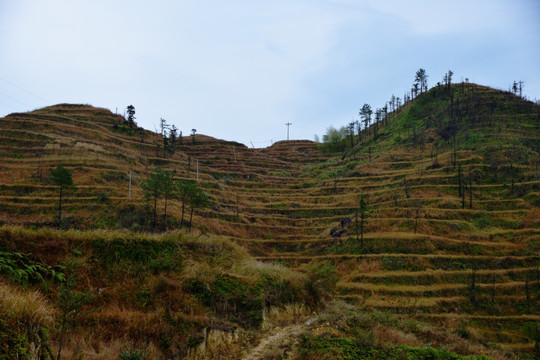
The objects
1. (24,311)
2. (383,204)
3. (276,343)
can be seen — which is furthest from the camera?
(383,204)

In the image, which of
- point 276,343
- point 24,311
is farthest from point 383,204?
A: point 24,311

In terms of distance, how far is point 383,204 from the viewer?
165 feet

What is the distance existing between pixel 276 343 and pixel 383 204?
44334 mm

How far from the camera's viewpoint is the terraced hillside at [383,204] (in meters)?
32.5

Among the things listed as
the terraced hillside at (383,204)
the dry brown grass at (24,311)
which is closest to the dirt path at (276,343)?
the dry brown grass at (24,311)

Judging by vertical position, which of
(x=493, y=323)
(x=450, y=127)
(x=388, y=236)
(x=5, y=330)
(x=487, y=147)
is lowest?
(x=493, y=323)

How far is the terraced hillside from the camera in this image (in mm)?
32500

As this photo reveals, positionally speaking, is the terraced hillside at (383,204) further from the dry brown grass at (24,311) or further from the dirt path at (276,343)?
the dry brown grass at (24,311)

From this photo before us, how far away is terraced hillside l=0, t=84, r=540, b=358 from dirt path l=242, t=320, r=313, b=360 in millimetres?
17317

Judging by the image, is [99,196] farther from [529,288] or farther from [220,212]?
[529,288]

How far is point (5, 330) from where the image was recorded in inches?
197

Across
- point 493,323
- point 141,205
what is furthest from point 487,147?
point 141,205

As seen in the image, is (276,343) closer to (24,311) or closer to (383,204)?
(24,311)

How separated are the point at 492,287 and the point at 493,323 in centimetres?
407
